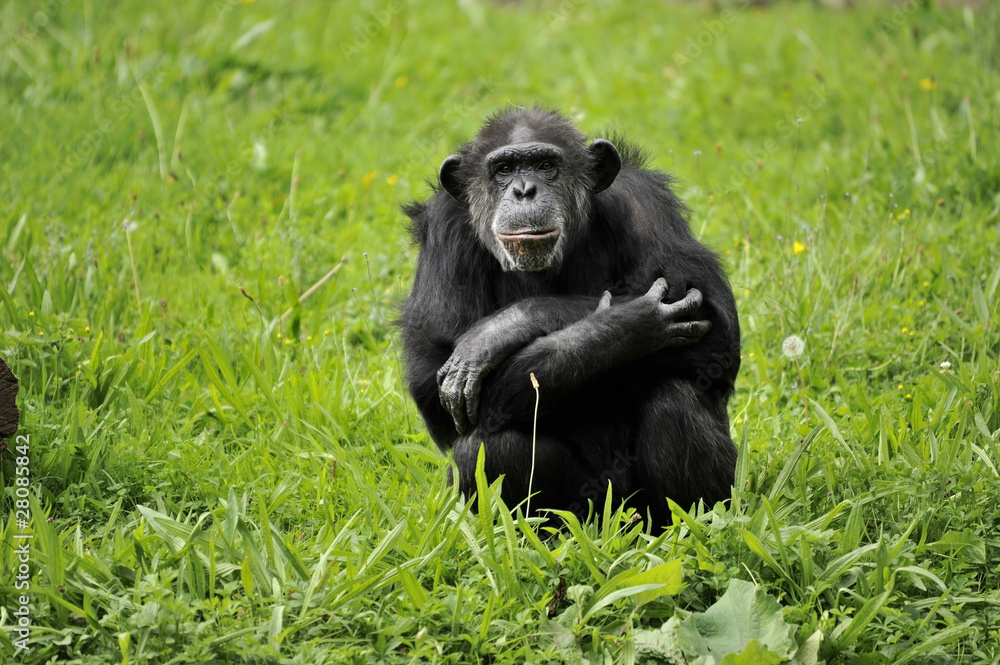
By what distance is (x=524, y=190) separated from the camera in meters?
4.94

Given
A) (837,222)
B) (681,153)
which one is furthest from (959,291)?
(681,153)

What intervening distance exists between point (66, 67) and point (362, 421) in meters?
5.85

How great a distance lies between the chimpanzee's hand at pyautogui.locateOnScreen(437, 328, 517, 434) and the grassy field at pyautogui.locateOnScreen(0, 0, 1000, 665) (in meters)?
0.44

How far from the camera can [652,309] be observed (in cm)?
475

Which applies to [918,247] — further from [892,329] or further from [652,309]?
[652,309]

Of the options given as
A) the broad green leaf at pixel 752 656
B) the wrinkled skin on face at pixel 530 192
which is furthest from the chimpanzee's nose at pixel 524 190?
the broad green leaf at pixel 752 656
